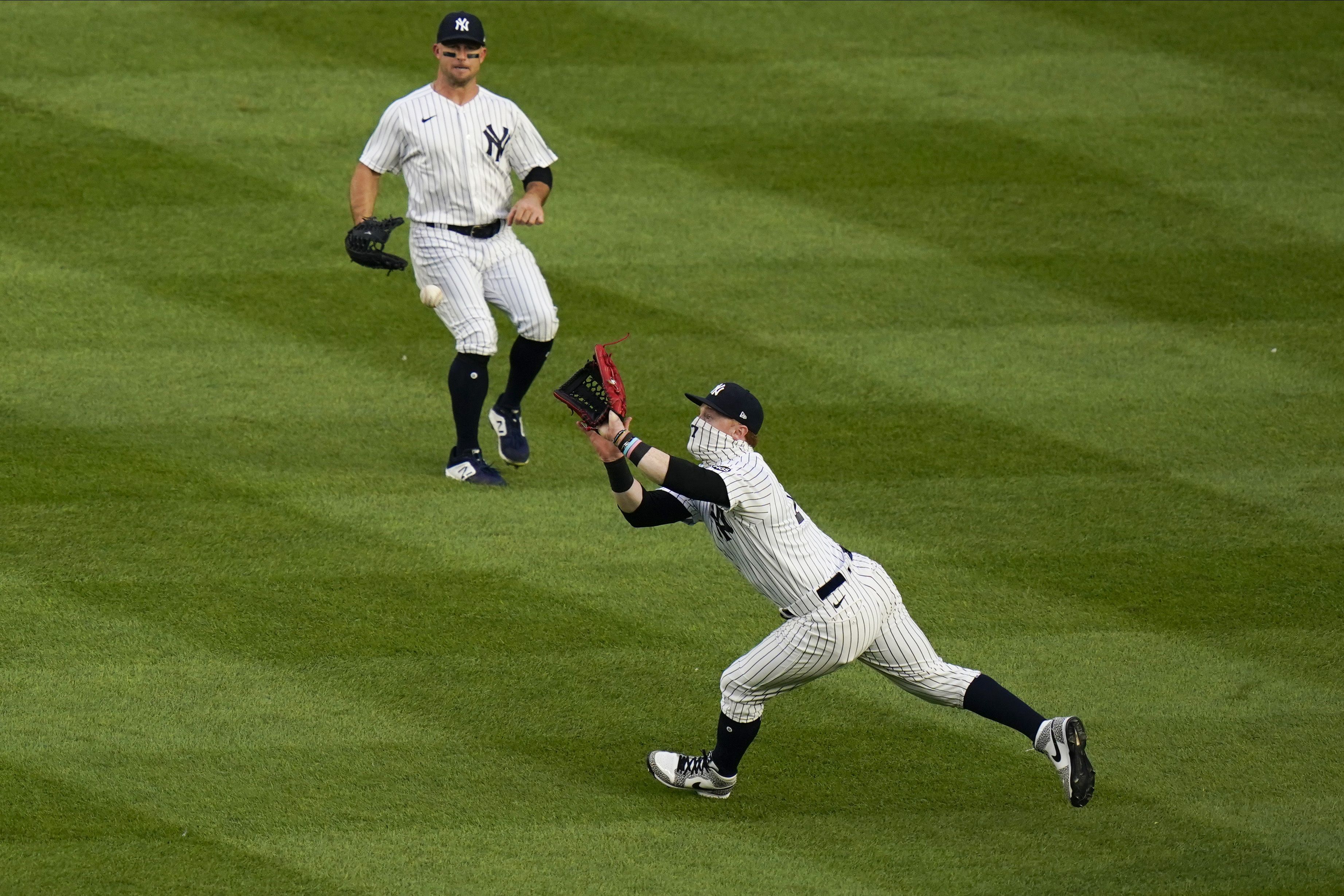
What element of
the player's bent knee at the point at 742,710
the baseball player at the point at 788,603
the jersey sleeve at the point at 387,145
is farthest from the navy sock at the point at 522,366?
the player's bent knee at the point at 742,710

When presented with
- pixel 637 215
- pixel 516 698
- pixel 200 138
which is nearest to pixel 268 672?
pixel 516 698

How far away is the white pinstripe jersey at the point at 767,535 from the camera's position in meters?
5.01

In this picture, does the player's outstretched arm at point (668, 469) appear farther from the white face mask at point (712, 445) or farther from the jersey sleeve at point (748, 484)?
the white face mask at point (712, 445)

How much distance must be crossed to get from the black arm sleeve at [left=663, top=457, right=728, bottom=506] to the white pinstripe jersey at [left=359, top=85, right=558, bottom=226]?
3044 millimetres

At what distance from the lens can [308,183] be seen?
10.4 meters

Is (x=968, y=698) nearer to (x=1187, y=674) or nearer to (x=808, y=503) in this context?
(x=1187, y=674)

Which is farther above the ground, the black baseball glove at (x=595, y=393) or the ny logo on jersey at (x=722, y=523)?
the black baseball glove at (x=595, y=393)

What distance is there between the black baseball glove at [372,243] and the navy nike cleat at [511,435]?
2.99ft

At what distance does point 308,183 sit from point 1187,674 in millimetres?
6584

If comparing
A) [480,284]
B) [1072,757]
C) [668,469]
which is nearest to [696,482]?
[668,469]

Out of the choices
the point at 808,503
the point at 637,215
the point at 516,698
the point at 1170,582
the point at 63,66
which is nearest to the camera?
the point at 516,698

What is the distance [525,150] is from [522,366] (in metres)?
1.03

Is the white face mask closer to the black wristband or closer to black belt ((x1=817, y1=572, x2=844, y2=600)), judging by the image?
the black wristband

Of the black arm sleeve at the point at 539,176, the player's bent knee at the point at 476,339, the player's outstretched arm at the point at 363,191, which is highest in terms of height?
the black arm sleeve at the point at 539,176
